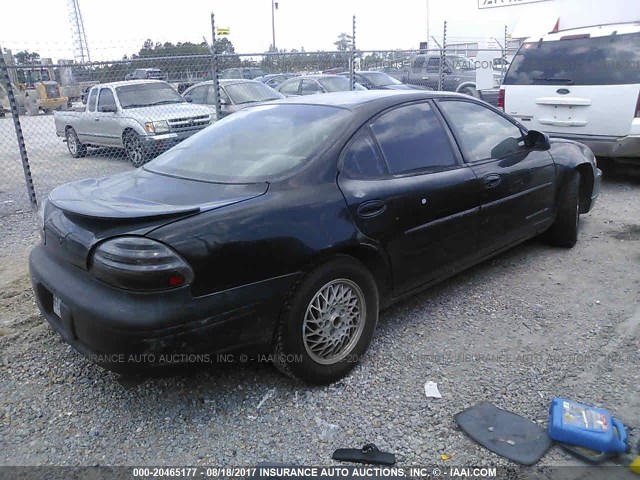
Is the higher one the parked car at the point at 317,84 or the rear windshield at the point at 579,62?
the rear windshield at the point at 579,62

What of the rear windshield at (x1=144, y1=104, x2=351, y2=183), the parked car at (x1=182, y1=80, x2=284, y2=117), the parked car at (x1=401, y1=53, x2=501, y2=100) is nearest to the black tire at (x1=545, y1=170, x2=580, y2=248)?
the rear windshield at (x1=144, y1=104, x2=351, y2=183)

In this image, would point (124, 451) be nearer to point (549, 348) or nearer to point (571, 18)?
point (549, 348)

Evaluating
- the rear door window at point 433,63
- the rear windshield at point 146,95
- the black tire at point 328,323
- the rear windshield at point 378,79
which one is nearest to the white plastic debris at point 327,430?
the black tire at point 328,323

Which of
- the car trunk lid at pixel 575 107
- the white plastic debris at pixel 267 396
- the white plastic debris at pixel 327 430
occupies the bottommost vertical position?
the white plastic debris at pixel 327 430

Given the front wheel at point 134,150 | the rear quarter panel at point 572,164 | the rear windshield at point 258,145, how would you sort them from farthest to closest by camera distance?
1. the front wheel at point 134,150
2. the rear quarter panel at point 572,164
3. the rear windshield at point 258,145

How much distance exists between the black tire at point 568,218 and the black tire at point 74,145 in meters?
10.3

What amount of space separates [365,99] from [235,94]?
7942 mm

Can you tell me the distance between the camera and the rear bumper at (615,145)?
668cm

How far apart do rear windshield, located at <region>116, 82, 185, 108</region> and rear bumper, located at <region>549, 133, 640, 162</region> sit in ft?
25.0

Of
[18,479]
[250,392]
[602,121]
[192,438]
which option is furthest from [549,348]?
[602,121]

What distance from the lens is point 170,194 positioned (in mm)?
2867

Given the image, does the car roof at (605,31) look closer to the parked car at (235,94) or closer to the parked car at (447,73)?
the parked car at (235,94)

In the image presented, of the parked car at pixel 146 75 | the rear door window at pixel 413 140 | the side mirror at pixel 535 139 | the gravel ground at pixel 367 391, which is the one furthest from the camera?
the parked car at pixel 146 75

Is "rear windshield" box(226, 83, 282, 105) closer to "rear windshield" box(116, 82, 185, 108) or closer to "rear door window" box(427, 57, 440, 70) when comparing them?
"rear windshield" box(116, 82, 185, 108)
